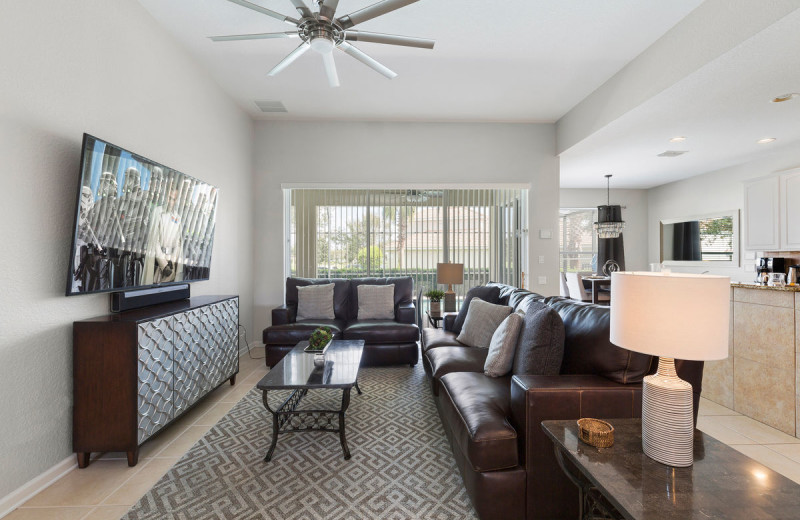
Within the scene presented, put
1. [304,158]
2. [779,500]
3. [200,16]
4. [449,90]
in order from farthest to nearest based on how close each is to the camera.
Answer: [304,158], [449,90], [200,16], [779,500]

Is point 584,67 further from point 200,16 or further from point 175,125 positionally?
point 175,125

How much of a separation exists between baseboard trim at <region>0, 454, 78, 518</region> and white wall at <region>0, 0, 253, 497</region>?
0.09ft

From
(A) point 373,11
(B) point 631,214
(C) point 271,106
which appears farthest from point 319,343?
(B) point 631,214

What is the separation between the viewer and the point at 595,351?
5.71 ft

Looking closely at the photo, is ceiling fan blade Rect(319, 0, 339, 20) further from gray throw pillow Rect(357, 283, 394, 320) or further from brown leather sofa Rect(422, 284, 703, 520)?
gray throw pillow Rect(357, 283, 394, 320)

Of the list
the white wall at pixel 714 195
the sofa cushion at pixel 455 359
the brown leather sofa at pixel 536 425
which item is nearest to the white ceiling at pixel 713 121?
the white wall at pixel 714 195

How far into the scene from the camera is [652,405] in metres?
1.13

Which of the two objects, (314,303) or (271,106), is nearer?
(314,303)

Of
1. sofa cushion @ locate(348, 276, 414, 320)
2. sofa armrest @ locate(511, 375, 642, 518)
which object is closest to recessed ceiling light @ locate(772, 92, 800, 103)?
sofa armrest @ locate(511, 375, 642, 518)

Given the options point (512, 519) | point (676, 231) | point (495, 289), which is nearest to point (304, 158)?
point (495, 289)

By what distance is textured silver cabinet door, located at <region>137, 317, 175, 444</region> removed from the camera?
80.7 inches

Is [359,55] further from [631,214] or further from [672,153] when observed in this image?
[631,214]

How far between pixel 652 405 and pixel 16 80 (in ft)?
10.2

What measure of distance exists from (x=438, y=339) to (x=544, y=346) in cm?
137
